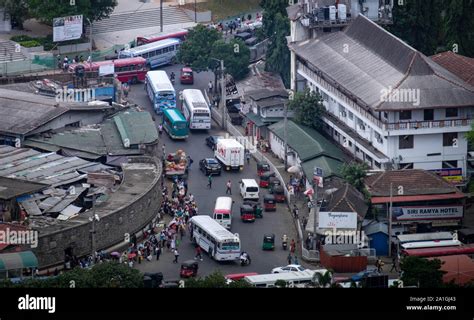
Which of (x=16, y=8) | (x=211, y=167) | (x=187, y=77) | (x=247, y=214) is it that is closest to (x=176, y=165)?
(x=211, y=167)

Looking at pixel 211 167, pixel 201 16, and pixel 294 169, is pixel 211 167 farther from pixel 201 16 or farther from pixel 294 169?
pixel 201 16

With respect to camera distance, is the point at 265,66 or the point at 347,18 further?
the point at 265,66

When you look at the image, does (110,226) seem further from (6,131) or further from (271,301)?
(271,301)

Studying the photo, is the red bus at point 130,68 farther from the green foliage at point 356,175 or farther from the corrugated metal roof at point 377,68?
the green foliage at point 356,175

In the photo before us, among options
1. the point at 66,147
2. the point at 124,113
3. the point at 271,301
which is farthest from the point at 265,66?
the point at 271,301

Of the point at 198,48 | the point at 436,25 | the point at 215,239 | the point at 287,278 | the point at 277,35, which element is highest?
the point at 436,25

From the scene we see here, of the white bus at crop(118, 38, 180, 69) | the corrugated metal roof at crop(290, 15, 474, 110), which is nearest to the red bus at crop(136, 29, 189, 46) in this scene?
the white bus at crop(118, 38, 180, 69)

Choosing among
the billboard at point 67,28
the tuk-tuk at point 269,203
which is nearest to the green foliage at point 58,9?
the billboard at point 67,28
